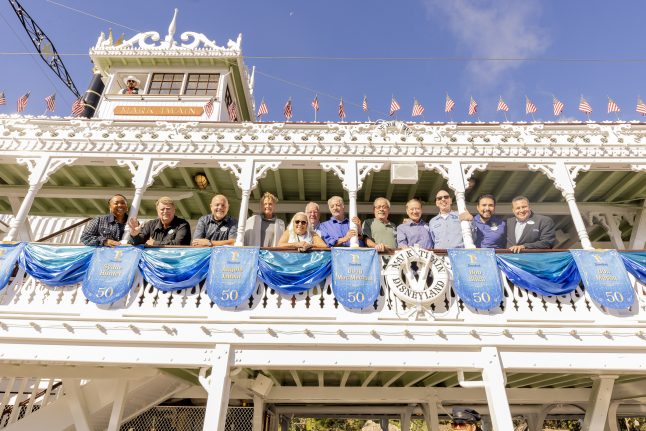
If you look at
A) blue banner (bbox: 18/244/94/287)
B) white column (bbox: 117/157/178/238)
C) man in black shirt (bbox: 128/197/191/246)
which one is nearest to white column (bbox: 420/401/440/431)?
man in black shirt (bbox: 128/197/191/246)

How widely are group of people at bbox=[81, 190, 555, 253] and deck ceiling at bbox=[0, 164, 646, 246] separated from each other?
6.46ft

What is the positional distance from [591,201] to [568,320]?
5170 millimetres

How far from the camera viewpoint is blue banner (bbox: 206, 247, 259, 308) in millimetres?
6594

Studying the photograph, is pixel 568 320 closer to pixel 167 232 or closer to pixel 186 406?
pixel 167 232

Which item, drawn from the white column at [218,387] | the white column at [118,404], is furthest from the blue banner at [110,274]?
the white column at [218,387]

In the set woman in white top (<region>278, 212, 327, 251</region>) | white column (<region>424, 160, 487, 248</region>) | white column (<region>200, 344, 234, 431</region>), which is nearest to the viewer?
white column (<region>200, 344, 234, 431</region>)

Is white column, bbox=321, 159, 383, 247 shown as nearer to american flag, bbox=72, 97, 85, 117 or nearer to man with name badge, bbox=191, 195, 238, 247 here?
man with name badge, bbox=191, 195, 238, 247

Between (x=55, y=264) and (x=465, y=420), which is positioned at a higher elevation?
(x=55, y=264)

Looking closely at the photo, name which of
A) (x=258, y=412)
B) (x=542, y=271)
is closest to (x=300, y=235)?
(x=542, y=271)

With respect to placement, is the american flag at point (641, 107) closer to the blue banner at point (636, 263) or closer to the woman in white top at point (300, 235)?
the blue banner at point (636, 263)

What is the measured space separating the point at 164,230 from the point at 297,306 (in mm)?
3242

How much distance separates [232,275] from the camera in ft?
22.1

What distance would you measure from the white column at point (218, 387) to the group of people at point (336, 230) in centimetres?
204

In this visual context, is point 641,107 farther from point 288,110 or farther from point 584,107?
point 288,110
